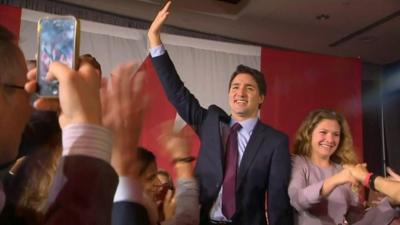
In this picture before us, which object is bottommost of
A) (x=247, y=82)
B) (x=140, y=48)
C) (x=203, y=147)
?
(x=203, y=147)

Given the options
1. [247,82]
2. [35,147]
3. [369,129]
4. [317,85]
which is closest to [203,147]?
[247,82]

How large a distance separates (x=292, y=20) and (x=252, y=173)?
257 centimetres

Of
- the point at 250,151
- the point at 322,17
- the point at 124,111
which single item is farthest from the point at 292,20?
the point at 124,111

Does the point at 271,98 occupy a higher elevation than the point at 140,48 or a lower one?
lower

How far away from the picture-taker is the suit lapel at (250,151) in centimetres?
171

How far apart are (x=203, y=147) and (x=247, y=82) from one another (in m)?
0.37

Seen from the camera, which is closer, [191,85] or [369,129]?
[191,85]

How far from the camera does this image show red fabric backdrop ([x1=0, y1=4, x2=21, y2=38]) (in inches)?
121

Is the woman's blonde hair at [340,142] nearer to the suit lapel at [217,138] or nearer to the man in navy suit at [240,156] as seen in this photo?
the man in navy suit at [240,156]

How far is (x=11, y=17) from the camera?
3.11 metres

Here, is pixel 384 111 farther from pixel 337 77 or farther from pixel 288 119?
pixel 288 119

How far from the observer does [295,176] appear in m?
1.84

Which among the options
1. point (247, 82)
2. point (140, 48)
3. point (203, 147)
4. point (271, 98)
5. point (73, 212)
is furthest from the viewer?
point (271, 98)

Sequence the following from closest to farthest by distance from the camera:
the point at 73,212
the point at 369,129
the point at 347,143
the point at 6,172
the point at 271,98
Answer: the point at 73,212 < the point at 6,172 < the point at 347,143 < the point at 271,98 < the point at 369,129
